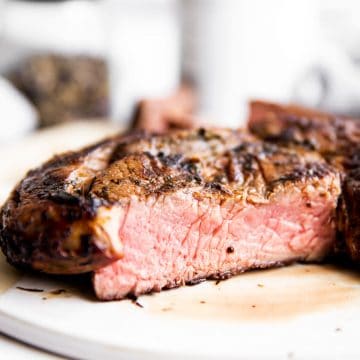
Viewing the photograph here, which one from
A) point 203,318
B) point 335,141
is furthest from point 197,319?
point 335,141

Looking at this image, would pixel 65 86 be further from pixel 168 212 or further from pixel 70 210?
pixel 70 210

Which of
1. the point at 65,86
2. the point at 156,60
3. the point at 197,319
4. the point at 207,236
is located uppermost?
the point at 156,60

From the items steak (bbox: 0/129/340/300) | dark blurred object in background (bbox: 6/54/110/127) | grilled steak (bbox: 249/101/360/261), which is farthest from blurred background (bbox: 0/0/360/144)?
steak (bbox: 0/129/340/300)

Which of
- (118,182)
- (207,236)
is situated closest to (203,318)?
(207,236)

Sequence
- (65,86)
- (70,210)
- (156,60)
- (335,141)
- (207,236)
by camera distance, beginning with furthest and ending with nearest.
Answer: (156,60) < (65,86) < (335,141) < (207,236) < (70,210)

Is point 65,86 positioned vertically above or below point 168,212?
above

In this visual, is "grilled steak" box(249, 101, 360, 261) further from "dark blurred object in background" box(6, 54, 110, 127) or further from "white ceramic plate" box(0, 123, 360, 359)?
"dark blurred object in background" box(6, 54, 110, 127)

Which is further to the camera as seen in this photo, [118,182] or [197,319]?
[118,182]

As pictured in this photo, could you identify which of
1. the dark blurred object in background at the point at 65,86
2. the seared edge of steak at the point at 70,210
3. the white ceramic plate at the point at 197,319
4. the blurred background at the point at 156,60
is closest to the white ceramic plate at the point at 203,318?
the white ceramic plate at the point at 197,319

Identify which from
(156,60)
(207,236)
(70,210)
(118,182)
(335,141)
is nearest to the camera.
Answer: (70,210)
